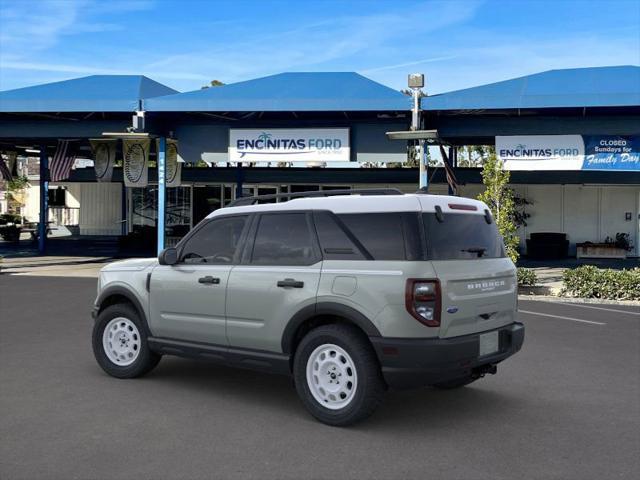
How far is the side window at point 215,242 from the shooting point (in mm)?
6176

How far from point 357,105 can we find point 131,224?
804 inches

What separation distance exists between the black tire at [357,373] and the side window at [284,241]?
0.65 m

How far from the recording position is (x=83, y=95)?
65.5ft

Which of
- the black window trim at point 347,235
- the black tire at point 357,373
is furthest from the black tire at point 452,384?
the black window trim at point 347,235

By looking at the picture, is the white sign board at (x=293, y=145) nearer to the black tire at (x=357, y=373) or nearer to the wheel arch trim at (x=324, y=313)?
the wheel arch trim at (x=324, y=313)

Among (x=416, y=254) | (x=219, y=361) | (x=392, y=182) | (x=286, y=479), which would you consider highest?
(x=392, y=182)

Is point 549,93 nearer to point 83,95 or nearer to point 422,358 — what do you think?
point 83,95

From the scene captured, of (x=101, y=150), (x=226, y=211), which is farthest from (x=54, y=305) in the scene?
(x=101, y=150)

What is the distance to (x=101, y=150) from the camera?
23.0 metres

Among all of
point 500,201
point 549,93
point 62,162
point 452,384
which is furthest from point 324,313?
point 62,162

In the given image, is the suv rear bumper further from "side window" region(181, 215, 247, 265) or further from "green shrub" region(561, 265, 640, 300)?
"green shrub" region(561, 265, 640, 300)

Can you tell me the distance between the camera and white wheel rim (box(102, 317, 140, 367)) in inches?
267

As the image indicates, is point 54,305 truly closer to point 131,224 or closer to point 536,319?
point 536,319

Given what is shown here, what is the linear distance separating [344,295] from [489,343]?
1296mm
